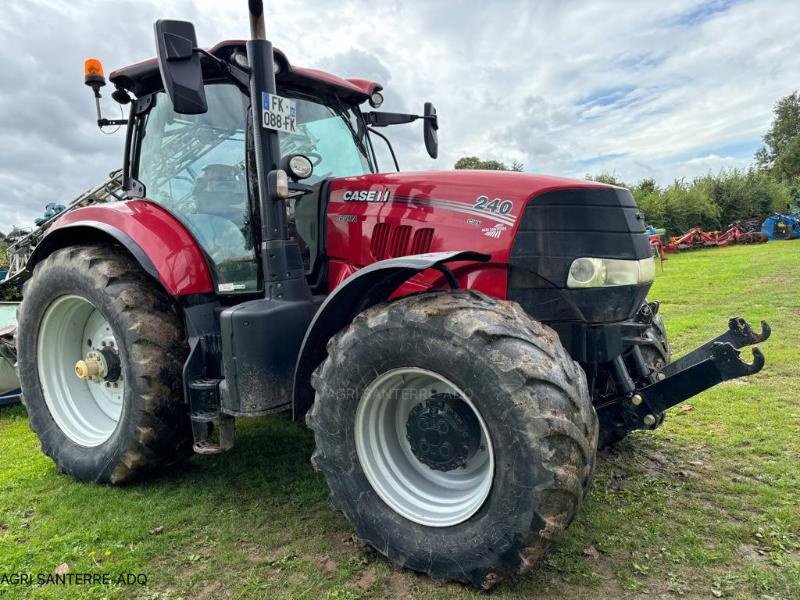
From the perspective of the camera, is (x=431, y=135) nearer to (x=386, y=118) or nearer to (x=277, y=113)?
(x=386, y=118)

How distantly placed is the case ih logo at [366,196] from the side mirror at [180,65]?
0.85 m

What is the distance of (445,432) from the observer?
2408 mm

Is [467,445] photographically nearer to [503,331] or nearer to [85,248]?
[503,331]

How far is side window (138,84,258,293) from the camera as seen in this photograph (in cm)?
322

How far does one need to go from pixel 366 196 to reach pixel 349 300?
693 mm

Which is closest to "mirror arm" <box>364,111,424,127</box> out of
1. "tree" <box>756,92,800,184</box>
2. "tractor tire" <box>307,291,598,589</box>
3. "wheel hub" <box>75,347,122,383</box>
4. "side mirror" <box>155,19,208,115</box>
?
"side mirror" <box>155,19,208,115</box>

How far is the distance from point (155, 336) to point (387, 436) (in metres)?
1.47

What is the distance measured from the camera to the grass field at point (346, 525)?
7.74 feet

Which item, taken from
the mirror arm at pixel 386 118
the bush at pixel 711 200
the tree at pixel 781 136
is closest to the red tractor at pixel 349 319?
the mirror arm at pixel 386 118

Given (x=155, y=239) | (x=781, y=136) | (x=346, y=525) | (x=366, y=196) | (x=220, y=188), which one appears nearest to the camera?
(x=346, y=525)

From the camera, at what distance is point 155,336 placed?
3150 mm

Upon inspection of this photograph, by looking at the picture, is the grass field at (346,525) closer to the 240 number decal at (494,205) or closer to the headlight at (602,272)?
the headlight at (602,272)

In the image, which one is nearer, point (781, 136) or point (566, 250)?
point (566, 250)

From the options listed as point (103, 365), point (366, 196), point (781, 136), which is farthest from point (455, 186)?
point (781, 136)
